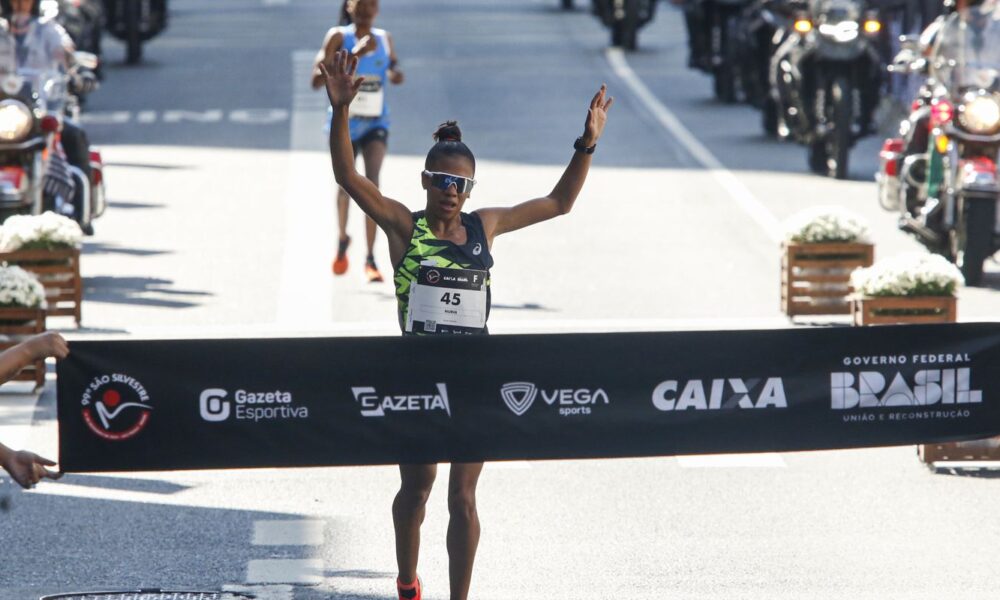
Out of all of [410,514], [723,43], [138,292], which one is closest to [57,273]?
[138,292]

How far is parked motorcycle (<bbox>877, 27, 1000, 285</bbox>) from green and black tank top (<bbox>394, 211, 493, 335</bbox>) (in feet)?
28.3

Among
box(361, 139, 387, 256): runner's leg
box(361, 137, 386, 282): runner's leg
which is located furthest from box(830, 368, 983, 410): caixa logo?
box(361, 139, 387, 256): runner's leg

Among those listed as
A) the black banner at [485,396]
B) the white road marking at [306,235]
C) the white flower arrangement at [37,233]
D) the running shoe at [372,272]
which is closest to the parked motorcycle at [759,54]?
the white road marking at [306,235]

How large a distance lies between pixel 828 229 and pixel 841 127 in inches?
302

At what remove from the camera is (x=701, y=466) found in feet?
34.6

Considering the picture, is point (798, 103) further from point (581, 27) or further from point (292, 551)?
point (581, 27)

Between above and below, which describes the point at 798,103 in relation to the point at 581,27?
above

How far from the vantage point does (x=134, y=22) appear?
35.5m

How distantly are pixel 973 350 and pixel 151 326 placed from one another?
23.8 feet

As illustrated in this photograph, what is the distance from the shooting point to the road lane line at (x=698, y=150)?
1970 centimetres

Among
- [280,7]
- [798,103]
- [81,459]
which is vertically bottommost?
[280,7]

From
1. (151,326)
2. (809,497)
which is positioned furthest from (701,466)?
(151,326)

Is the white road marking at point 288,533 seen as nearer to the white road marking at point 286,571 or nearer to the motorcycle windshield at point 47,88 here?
the white road marking at point 286,571

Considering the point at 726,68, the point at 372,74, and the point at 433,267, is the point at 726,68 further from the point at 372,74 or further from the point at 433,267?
the point at 433,267
